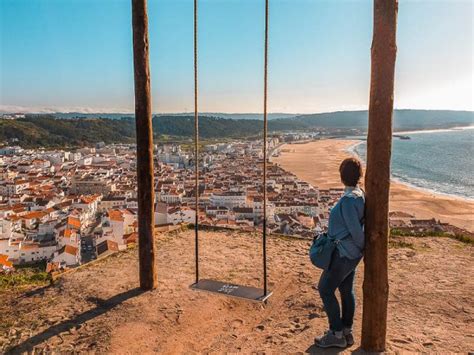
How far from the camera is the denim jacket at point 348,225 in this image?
3.13m

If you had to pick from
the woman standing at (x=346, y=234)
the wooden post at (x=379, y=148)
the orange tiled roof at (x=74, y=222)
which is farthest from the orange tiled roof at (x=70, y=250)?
the wooden post at (x=379, y=148)

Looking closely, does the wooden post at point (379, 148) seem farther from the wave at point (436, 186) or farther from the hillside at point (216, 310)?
the wave at point (436, 186)

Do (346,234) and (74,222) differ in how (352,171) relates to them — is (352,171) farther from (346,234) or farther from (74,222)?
(74,222)

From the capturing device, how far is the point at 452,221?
69.9 ft

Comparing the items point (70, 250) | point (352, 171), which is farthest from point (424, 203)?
point (352, 171)

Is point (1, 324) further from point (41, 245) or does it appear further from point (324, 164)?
point (324, 164)

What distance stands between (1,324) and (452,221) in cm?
2134

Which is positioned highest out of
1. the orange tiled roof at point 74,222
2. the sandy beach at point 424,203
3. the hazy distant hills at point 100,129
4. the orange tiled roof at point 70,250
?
the hazy distant hills at point 100,129

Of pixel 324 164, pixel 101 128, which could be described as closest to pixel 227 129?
pixel 101 128

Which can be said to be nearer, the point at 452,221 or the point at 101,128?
the point at 452,221

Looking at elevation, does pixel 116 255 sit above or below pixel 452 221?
above

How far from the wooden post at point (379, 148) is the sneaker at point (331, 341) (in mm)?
333

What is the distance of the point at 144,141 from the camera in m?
4.75

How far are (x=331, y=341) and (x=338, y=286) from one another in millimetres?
485
